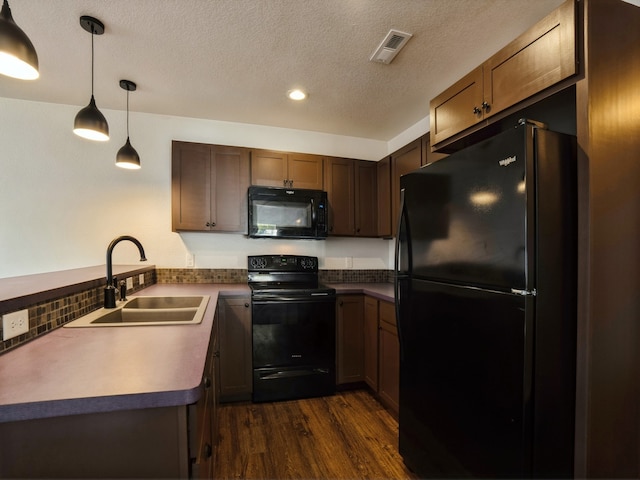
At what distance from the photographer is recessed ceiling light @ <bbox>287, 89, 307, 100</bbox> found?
2360 millimetres

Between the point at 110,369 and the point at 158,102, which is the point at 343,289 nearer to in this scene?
the point at 110,369

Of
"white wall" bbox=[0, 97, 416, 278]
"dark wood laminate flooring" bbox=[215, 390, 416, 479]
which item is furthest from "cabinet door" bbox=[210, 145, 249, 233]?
"dark wood laminate flooring" bbox=[215, 390, 416, 479]

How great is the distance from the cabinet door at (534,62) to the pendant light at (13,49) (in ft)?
6.16

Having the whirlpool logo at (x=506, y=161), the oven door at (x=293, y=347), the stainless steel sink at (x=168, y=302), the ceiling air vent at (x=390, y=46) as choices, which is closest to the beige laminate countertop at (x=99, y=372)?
the stainless steel sink at (x=168, y=302)

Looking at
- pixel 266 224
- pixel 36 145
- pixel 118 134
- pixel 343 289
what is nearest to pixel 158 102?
pixel 118 134

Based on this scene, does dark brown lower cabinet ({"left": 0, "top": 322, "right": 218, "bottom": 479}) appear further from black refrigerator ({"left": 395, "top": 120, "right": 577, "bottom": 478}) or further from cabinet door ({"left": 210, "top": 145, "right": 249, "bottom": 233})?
cabinet door ({"left": 210, "top": 145, "right": 249, "bottom": 233})

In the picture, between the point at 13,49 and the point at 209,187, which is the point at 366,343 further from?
the point at 13,49

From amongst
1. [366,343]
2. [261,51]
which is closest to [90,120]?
[261,51]

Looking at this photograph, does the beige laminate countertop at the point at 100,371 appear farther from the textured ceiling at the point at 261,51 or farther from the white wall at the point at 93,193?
the white wall at the point at 93,193

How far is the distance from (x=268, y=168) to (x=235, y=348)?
5.28ft

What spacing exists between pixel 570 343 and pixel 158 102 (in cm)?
314

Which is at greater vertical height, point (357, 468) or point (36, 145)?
point (36, 145)

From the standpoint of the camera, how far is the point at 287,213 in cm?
275

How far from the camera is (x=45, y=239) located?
103 inches
